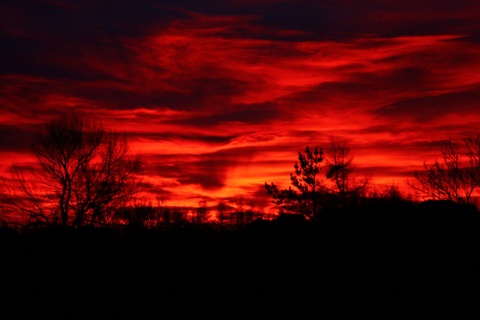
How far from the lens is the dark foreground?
1526 centimetres

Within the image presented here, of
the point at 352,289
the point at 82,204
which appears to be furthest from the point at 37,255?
the point at 82,204

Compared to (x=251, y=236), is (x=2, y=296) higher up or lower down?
lower down

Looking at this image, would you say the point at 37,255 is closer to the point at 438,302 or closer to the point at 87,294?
A: the point at 87,294

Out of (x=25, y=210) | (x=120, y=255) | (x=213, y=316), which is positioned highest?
(x=25, y=210)

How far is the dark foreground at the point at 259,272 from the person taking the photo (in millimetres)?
15258

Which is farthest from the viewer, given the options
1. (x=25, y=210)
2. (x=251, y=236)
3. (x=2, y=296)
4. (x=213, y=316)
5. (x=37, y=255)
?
(x=25, y=210)

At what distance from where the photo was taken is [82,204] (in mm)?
41094

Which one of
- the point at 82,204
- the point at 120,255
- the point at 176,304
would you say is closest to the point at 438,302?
the point at 176,304

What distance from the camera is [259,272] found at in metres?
17.3

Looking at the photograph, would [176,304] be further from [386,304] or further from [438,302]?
[438,302]

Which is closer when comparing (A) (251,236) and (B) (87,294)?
(B) (87,294)

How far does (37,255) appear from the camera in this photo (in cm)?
1925

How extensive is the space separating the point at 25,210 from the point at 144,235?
21907 mm

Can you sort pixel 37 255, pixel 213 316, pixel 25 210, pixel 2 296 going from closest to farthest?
pixel 213 316 → pixel 2 296 → pixel 37 255 → pixel 25 210
